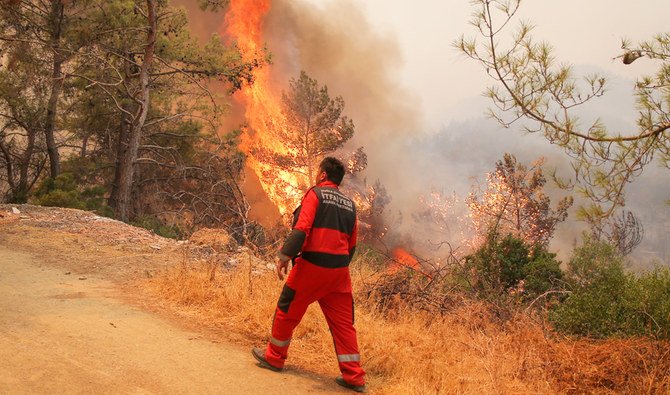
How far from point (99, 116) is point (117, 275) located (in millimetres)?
15253

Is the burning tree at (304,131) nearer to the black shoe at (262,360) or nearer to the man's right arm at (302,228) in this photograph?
the black shoe at (262,360)

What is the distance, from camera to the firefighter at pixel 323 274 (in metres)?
4.66

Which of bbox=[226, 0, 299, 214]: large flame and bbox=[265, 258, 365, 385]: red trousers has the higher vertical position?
bbox=[226, 0, 299, 214]: large flame

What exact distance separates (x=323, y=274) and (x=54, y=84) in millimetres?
18103

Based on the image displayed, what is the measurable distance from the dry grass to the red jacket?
1221mm

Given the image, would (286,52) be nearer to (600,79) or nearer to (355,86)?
(355,86)

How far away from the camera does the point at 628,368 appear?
18.0 ft

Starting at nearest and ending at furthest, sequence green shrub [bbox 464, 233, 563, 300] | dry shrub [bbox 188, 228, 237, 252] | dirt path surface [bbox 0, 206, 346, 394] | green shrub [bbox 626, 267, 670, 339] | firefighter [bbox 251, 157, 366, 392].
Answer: dirt path surface [bbox 0, 206, 346, 394] < firefighter [bbox 251, 157, 366, 392] < green shrub [bbox 626, 267, 670, 339] < dry shrub [bbox 188, 228, 237, 252] < green shrub [bbox 464, 233, 563, 300]

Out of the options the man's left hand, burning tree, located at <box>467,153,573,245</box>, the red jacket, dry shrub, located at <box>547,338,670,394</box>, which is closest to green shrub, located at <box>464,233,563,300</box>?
dry shrub, located at <box>547,338,670,394</box>

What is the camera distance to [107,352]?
482 centimetres

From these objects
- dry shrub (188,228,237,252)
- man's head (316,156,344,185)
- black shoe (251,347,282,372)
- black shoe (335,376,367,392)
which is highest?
man's head (316,156,344,185)

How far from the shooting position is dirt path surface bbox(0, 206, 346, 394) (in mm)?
4195

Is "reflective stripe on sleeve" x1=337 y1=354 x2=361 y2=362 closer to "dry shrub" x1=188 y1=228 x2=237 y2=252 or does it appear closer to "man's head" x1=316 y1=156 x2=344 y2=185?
"man's head" x1=316 y1=156 x2=344 y2=185

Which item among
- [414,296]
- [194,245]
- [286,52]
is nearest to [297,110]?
[286,52]
